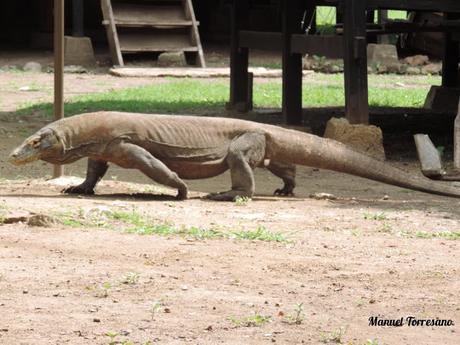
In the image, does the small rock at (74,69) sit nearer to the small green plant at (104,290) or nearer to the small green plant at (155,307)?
the small green plant at (104,290)

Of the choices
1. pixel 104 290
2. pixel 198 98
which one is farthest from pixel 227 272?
pixel 198 98

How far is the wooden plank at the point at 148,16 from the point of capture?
19375mm

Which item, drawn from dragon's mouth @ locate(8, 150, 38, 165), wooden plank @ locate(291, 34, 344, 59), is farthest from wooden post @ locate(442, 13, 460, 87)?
dragon's mouth @ locate(8, 150, 38, 165)

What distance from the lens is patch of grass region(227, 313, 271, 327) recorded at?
4.47 metres

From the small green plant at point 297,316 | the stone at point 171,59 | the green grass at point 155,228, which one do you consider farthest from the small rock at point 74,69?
the small green plant at point 297,316

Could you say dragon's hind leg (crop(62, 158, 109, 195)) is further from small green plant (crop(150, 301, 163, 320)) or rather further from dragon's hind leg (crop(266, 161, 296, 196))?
small green plant (crop(150, 301, 163, 320))

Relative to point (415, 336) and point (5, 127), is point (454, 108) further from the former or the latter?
point (415, 336)

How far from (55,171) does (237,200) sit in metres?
1.76

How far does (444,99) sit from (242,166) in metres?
8.07

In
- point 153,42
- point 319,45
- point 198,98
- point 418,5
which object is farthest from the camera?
point 153,42

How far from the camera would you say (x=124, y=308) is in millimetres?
4645

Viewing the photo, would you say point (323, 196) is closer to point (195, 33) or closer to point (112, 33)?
point (112, 33)

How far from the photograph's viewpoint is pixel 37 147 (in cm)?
798

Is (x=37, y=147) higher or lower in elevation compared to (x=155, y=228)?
higher
